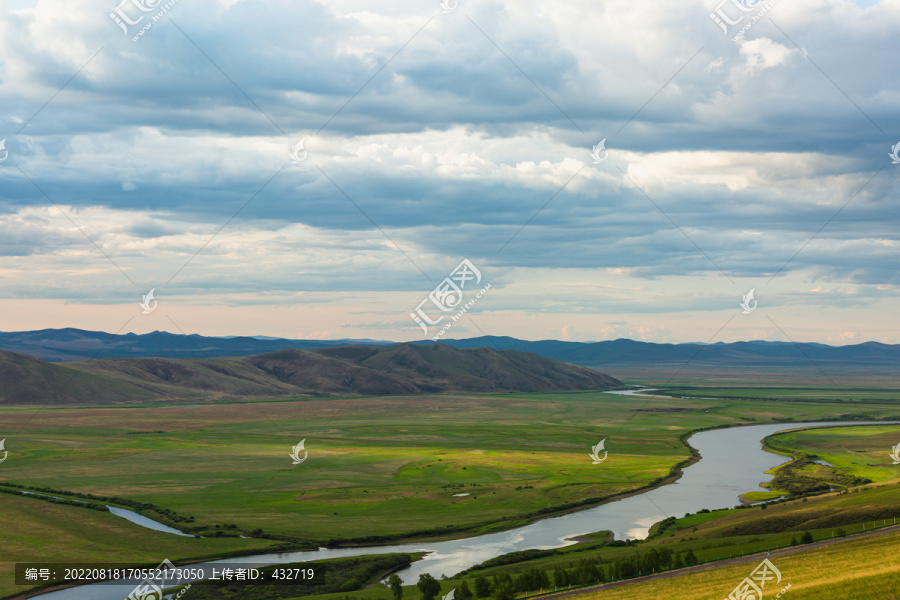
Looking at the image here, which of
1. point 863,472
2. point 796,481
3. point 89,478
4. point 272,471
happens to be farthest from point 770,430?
point 89,478

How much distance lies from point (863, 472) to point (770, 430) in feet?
225

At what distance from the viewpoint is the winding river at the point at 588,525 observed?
196 feet

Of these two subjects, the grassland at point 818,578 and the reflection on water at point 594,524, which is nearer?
the grassland at point 818,578

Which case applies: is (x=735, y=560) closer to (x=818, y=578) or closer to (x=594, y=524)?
(x=818, y=578)

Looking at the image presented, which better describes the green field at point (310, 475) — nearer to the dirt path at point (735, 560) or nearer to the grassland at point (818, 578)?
the dirt path at point (735, 560)

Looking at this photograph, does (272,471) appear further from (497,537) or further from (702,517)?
(702,517)

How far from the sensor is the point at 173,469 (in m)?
108

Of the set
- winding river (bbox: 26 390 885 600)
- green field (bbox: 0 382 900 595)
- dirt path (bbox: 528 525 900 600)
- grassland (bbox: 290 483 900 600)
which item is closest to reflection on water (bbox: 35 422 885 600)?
winding river (bbox: 26 390 885 600)

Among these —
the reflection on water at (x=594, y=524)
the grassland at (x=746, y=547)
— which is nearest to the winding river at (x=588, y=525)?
the reflection on water at (x=594, y=524)

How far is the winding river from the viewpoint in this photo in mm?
59781

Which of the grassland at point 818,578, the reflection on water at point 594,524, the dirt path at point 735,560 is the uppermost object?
the reflection on water at point 594,524

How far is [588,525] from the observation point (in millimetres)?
74875

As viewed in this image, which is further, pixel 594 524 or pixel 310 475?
pixel 310 475

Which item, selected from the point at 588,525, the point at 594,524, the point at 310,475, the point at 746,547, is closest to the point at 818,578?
the point at 746,547
